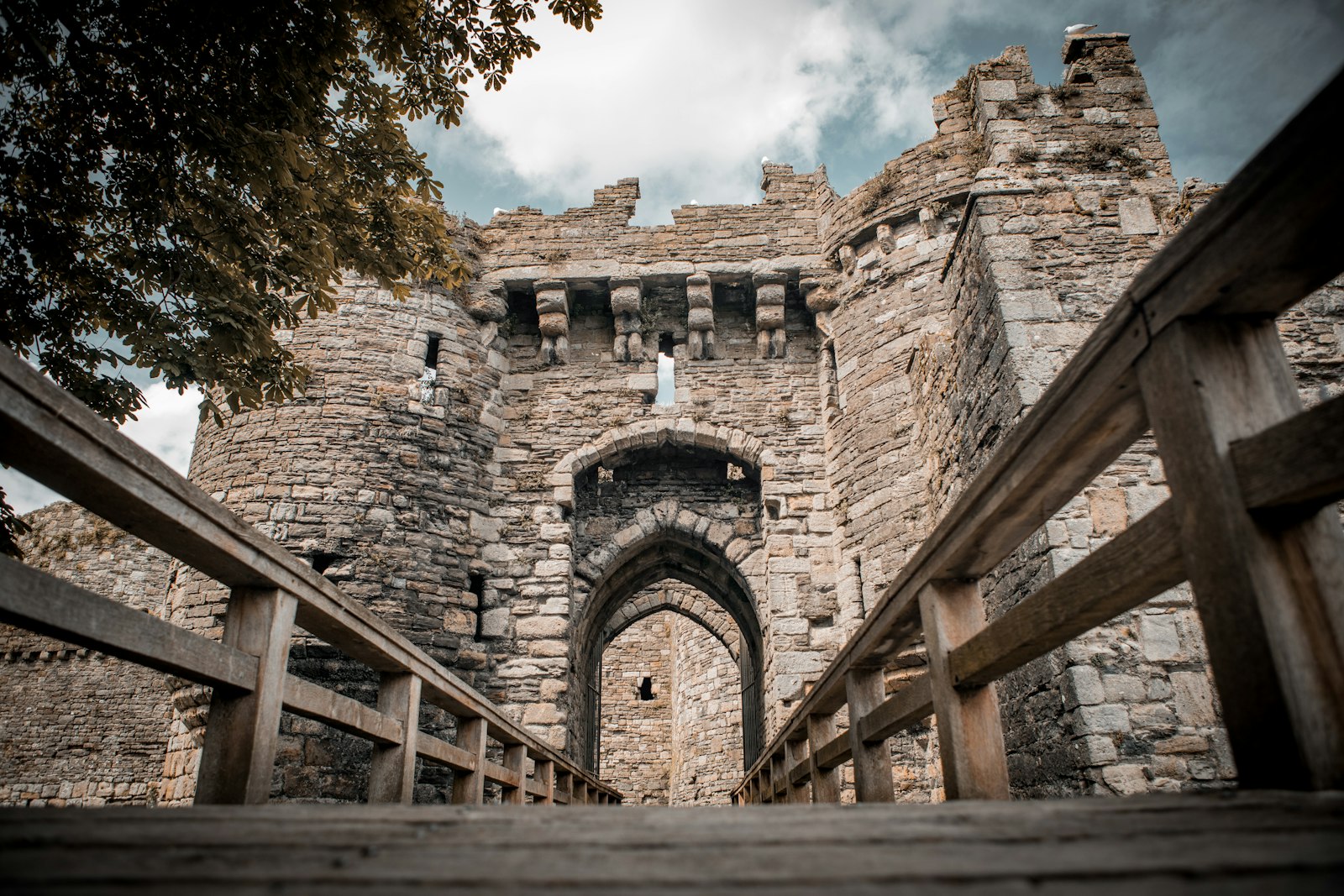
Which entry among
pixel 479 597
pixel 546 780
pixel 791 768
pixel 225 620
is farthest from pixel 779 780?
pixel 225 620

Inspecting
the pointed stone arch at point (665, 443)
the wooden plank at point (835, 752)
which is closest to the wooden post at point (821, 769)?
the wooden plank at point (835, 752)

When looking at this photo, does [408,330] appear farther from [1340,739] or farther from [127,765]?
[127,765]

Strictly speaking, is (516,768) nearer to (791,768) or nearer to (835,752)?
(791,768)

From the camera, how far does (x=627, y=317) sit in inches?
346

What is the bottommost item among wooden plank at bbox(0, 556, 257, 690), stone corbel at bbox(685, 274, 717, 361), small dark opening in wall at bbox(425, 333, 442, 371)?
wooden plank at bbox(0, 556, 257, 690)

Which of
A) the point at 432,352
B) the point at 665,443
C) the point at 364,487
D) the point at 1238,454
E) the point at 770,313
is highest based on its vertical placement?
the point at 770,313

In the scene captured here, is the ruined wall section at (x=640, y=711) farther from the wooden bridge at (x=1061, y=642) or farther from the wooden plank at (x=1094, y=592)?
the wooden bridge at (x=1061, y=642)

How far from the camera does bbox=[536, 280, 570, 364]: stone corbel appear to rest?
28.4 feet

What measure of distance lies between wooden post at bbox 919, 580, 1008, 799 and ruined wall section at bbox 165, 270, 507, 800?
5.32 m

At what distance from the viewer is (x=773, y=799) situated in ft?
18.3

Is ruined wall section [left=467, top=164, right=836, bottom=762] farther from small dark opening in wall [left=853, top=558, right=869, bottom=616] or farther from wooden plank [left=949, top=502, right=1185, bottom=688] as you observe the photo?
wooden plank [left=949, top=502, right=1185, bottom=688]

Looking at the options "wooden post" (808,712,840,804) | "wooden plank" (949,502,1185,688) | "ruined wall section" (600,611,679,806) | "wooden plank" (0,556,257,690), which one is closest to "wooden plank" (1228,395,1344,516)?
"wooden plank" (949,502,1185,688)

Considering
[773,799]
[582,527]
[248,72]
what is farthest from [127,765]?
[248,72]

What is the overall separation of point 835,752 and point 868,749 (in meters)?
0.61
